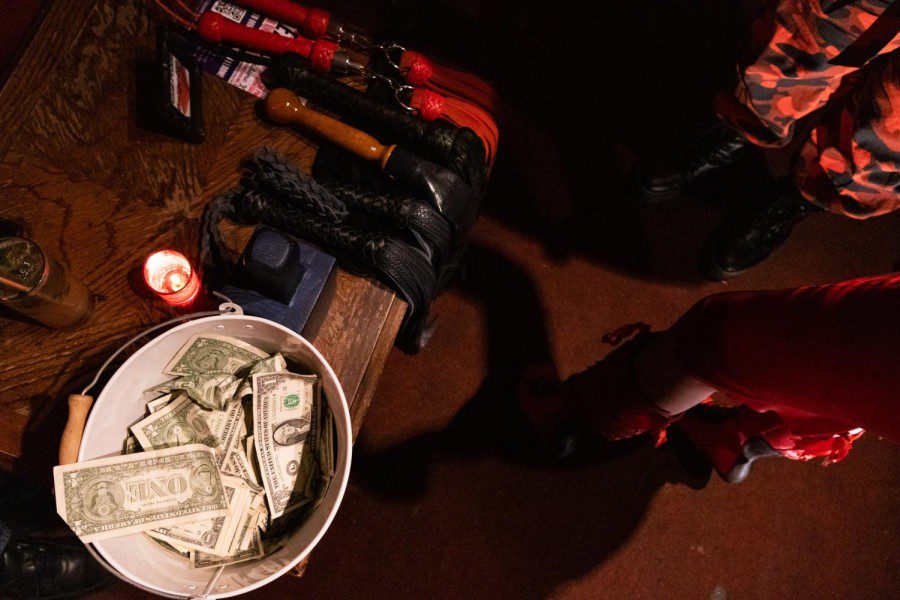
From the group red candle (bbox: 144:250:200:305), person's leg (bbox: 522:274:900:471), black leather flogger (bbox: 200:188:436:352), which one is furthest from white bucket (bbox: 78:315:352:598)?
person's leg (bbox: 522:274:900:471)

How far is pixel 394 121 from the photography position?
1.17 metres

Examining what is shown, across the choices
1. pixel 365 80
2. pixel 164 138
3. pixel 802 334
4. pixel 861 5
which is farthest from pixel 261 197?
pixel 861 5

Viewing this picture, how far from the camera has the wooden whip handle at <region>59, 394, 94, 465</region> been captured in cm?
73

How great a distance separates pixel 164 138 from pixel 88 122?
15 centimetres

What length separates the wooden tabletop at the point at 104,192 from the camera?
3.24ft

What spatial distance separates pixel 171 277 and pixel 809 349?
109cm

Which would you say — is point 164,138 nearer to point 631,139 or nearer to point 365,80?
point 365,80

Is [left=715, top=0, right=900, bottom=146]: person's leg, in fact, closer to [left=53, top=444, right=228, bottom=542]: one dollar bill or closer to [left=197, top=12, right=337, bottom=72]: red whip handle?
[left=197, top=12, right=337, bottom=72]: red whip handle

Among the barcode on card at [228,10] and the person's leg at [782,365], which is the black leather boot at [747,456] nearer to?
the person's leg at [782,365]

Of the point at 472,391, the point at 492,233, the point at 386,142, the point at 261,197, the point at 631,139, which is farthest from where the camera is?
the point at 631,139

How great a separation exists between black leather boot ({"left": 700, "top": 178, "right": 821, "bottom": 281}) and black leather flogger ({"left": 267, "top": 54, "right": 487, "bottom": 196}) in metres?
1.17

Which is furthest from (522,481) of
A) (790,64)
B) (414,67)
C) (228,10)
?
(228,10)

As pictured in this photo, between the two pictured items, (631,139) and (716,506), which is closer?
(716,506)

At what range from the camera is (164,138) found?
1129 millimetres
